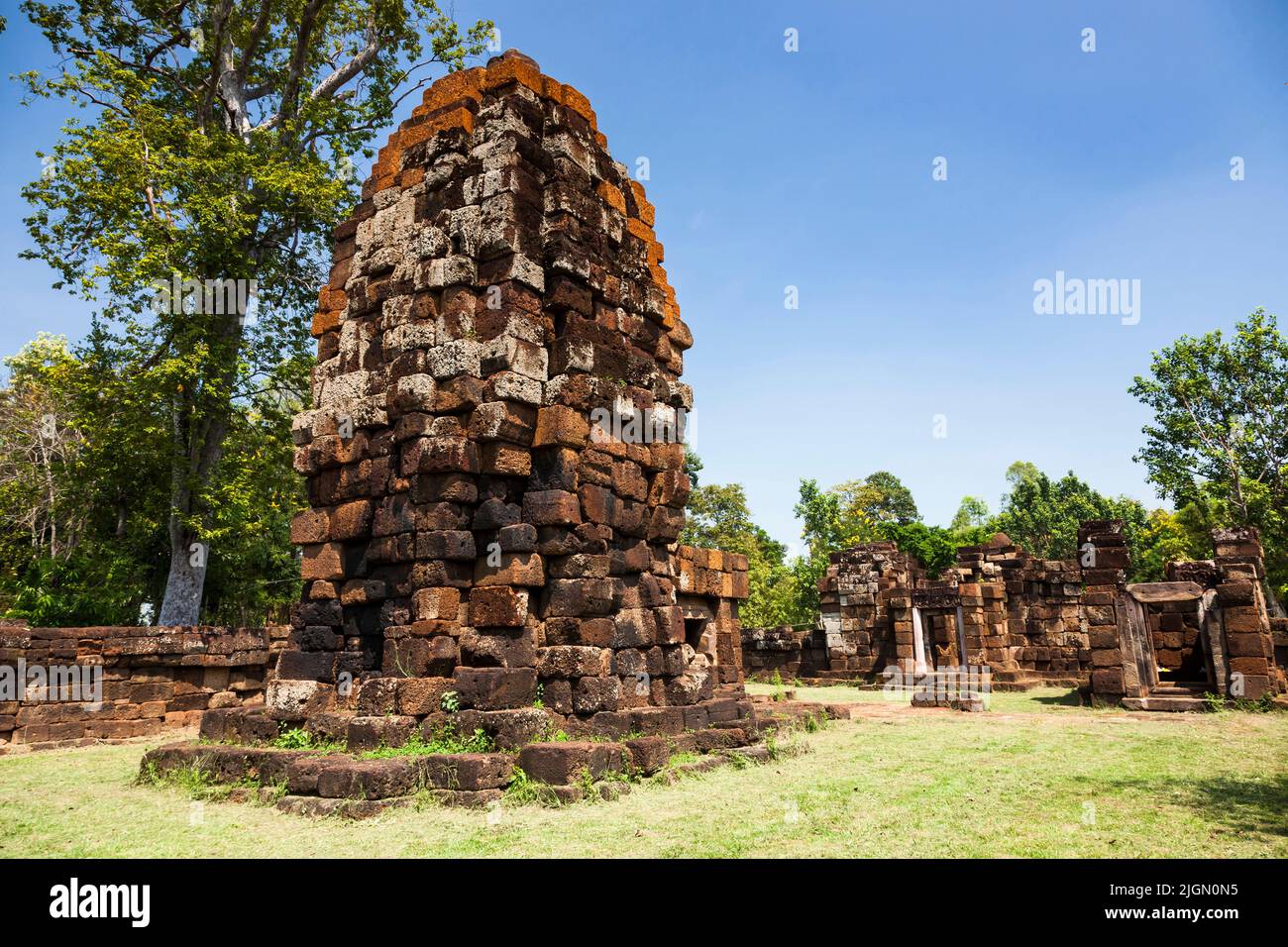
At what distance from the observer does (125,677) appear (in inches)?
487

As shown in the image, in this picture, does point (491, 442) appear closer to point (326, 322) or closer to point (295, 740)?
point (326, 322)

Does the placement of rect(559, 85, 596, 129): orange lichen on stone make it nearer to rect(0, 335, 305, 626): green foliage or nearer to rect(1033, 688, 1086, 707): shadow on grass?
rect(0, 335, 305, 626): green foliage

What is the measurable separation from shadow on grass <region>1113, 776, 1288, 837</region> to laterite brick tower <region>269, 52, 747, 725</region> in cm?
398

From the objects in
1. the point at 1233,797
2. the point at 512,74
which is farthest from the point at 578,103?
the point at 1233,797

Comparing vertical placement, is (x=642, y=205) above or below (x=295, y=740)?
above

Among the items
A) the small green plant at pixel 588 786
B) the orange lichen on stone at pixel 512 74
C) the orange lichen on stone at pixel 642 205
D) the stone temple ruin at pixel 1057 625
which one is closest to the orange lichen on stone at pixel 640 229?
the orange lichen on stone at pixel 642 205

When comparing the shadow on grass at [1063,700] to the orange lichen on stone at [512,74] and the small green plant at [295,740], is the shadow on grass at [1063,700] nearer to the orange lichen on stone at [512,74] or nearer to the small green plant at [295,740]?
the small green plant at [295,740]

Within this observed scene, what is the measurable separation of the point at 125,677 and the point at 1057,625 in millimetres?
22576

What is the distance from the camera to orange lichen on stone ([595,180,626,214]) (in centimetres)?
902

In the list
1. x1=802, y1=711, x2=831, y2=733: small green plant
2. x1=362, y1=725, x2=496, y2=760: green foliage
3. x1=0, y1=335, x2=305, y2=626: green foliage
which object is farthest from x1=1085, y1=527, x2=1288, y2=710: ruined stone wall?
x1=0, y1=335, x2=305, y2=626: green foliage

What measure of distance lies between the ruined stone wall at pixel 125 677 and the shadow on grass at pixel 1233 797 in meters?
13.4
